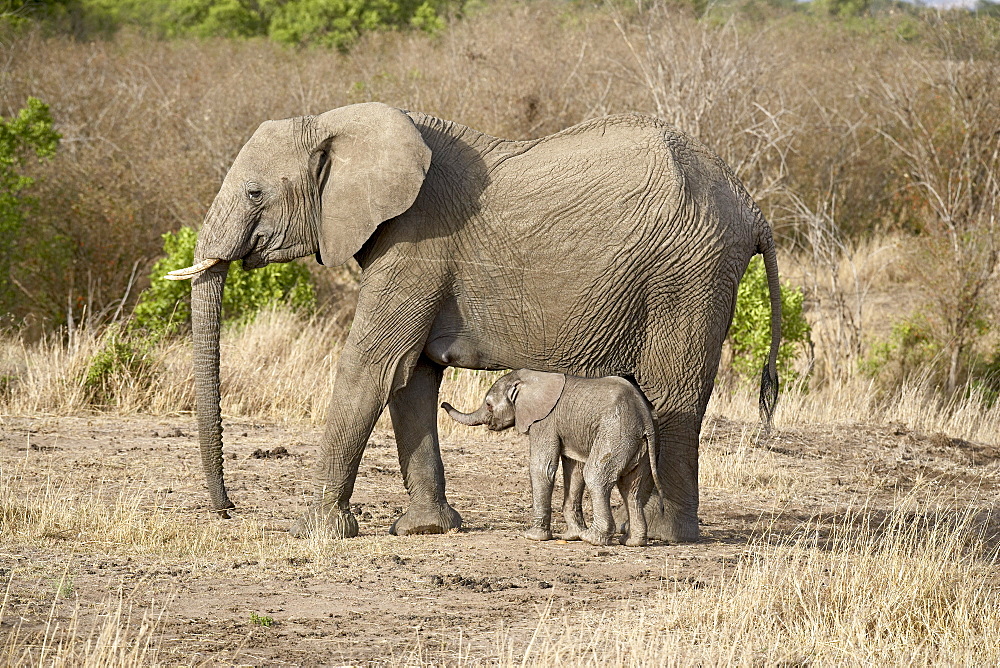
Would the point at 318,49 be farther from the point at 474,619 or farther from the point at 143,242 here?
the point at 474,619

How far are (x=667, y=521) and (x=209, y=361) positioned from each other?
2781 mm

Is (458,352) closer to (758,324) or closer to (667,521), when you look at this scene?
(667,521)

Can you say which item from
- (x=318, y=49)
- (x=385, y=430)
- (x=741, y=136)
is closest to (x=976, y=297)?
(x=741, y=136)

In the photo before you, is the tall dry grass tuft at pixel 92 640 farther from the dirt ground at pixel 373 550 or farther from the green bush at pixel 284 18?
the green bush at pixel 284 18

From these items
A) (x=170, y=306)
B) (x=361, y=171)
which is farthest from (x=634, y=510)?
(x=170, y=306)

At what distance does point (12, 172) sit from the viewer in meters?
13.9

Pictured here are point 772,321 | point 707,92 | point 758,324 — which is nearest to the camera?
point 772,321

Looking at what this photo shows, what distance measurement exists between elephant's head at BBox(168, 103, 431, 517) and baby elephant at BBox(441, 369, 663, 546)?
1193 millimetres

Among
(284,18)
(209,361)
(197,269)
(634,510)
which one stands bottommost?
(634,510)

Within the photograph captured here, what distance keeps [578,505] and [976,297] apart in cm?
903

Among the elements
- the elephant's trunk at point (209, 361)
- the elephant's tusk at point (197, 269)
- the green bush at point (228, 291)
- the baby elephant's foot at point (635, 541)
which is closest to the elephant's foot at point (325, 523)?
the elephant's trunk at point (209, 361)

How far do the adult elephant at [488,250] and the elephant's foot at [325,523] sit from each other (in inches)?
0.8

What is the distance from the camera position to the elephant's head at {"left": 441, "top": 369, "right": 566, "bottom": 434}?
7066mm

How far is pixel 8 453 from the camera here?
31.8ft
